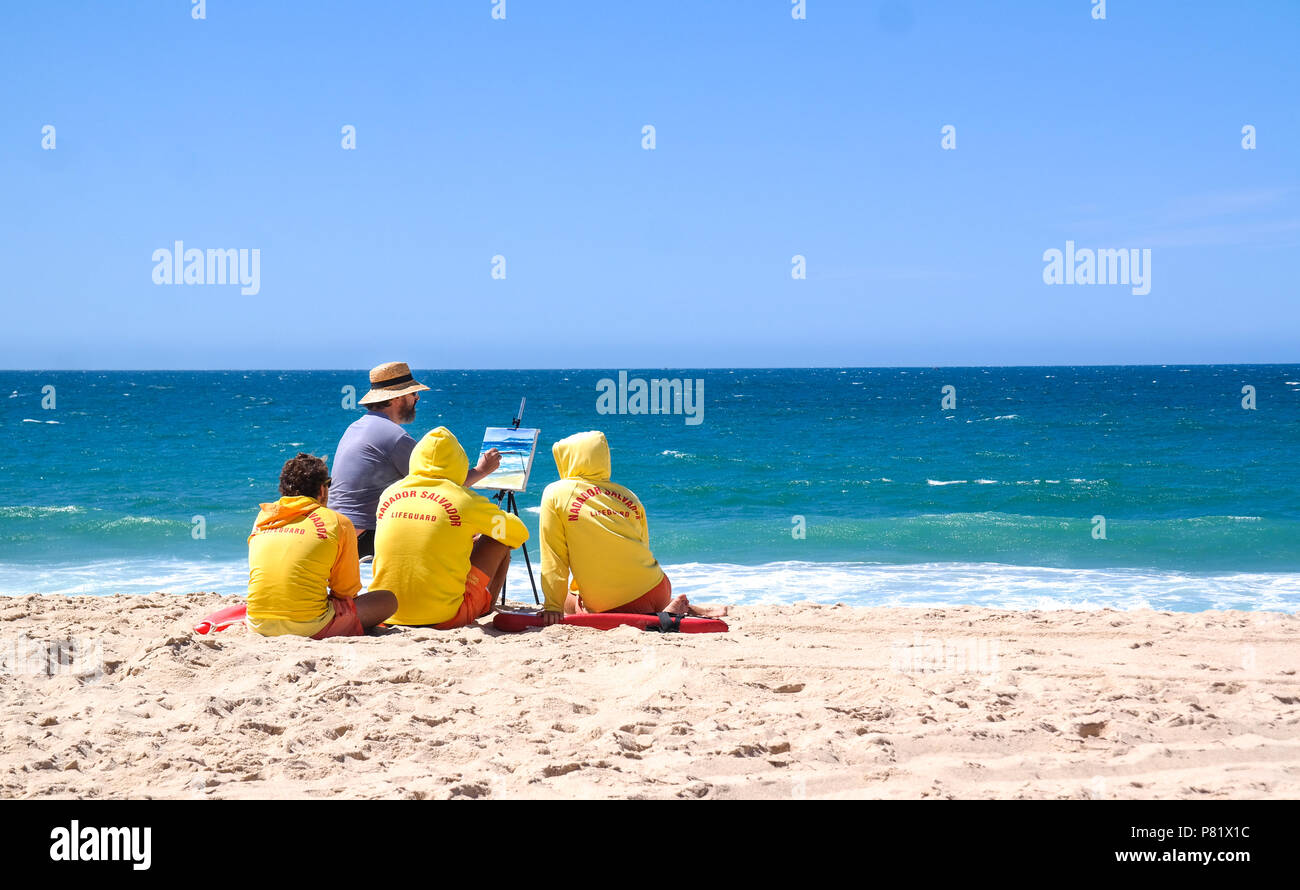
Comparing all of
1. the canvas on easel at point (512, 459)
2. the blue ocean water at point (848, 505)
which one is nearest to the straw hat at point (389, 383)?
the canvas on easel at point (512, 459)

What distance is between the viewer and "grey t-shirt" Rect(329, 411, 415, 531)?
19.5 ft

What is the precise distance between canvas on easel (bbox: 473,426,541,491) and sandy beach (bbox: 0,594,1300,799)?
1.07m

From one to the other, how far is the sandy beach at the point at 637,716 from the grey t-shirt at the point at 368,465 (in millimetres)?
1098

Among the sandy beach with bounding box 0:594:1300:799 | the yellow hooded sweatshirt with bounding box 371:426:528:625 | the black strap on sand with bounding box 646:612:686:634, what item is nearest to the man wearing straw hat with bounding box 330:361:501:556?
the yellow hooded sweatshirt with bounding box 371:426:528:625

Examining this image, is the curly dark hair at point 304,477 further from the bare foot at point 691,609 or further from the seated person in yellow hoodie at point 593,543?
the bare foot at point 691,609

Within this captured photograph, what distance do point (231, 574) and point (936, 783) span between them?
8190 millimetres

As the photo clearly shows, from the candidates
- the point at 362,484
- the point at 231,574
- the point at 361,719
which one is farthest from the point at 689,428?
the point at 361,719

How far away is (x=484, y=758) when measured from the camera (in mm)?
3365

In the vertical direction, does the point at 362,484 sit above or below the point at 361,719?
above

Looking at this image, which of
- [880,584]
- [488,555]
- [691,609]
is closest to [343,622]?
[488,555]

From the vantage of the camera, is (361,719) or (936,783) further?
(361,719)

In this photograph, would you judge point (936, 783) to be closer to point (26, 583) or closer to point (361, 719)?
point (361, 719)

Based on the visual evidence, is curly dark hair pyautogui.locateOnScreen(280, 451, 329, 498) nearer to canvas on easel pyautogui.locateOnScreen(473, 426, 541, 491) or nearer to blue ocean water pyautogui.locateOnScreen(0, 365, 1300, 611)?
canvas on easel pyautogui.locateOnScreen(473, 426, 541, 491)

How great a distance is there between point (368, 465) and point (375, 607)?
1.05 meters
